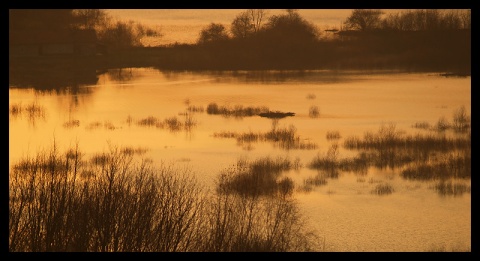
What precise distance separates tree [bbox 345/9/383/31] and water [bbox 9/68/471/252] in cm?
496

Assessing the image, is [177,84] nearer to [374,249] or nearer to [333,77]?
[333,77]

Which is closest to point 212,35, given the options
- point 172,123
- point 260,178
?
point 172,123

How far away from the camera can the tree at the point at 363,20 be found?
248ft

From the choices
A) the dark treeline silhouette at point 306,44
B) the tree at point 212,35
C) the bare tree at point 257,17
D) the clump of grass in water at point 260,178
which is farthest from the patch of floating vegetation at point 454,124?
the bare tree at point 257,17

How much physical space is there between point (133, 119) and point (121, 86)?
20.3m

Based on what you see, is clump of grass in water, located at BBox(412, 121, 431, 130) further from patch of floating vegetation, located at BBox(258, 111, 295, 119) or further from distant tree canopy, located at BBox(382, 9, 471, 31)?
distant tree canopy, located at BBox(382, 9, 471, 31)

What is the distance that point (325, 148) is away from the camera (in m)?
30.0

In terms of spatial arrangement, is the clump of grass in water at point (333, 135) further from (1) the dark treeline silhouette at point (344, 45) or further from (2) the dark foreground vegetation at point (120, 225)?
(1) the dark treeline silhouette at point (344, 45)

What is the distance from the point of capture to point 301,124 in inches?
1433

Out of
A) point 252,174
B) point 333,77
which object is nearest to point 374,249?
point 252,174

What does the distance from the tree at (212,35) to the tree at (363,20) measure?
484 inches

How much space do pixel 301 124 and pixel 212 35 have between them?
1603 inches

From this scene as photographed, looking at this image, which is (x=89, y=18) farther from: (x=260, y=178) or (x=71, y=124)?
(x=260, y=178)

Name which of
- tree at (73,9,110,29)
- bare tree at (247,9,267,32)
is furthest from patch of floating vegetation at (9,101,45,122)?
bare tree at (247,9,267,32)
